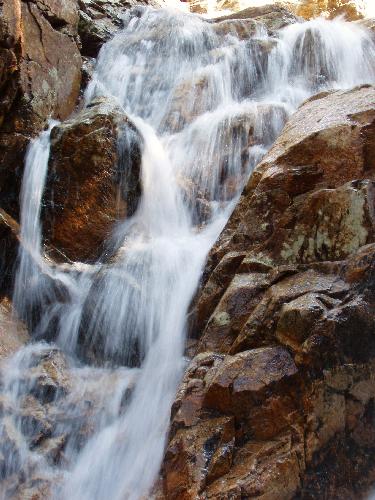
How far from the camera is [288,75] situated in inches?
392

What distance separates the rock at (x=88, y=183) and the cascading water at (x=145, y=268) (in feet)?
0.75

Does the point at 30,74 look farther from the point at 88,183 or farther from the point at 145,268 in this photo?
the point at 145,268

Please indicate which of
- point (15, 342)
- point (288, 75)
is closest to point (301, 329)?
point (15, 342)

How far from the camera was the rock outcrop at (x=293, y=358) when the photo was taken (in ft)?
9.25

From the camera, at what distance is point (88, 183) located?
648 centimetres

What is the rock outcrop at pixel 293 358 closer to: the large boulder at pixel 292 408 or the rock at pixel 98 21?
the large boulder at pixel 292 408

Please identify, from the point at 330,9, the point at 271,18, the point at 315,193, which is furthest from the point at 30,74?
the point at 330,9

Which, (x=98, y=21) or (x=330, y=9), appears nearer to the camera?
(x=98, y=21)

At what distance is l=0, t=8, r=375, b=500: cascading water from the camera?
4.03m

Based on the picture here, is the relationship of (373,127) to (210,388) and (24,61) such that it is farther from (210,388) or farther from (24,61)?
(24,61)

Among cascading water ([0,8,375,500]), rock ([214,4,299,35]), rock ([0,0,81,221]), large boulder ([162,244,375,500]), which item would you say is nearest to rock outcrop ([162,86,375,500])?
large boulder ([162,244,375,500])

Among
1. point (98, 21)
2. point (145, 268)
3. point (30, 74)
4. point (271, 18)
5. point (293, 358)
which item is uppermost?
point (271, 18)

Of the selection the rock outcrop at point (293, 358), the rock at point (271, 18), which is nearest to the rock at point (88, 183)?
the rock outcrop at point (293, 358)

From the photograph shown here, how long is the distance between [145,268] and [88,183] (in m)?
1.64
